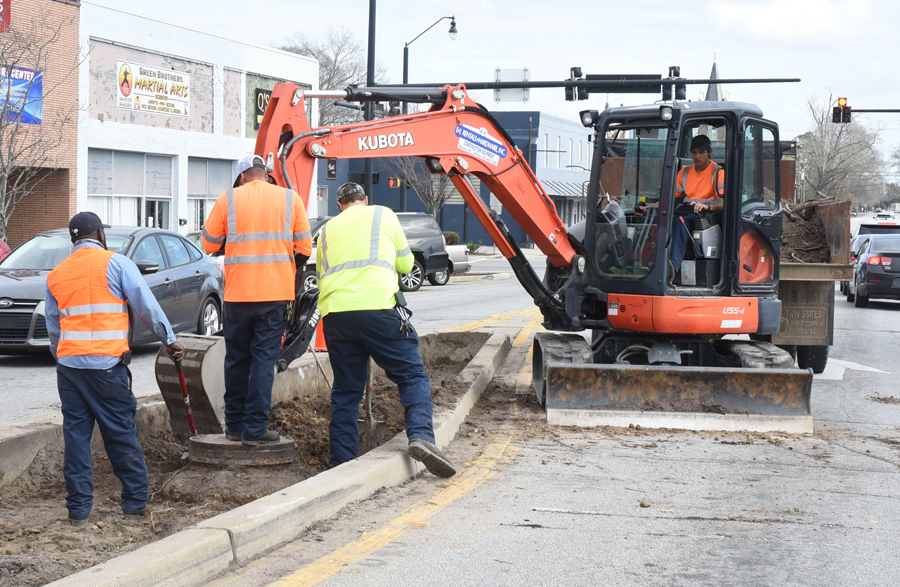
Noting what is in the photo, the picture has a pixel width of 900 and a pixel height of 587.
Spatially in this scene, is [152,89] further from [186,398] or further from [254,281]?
[254,281]

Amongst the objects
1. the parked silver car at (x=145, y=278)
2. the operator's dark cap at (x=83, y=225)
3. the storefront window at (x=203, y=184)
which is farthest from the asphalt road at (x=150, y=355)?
the storefront window at (x=203, y=184)

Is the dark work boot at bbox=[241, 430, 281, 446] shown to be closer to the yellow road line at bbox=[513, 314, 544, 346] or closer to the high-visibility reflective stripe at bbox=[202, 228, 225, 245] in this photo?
the high-visibility reflective stripe at bbox=[202, 228, 225, 245]

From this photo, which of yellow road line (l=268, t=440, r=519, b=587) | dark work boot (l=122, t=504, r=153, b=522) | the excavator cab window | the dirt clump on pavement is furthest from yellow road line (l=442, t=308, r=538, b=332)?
dark work boot (l=122, t=504, r=153, b=522)

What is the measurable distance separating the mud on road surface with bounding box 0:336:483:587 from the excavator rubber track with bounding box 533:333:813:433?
124 cm

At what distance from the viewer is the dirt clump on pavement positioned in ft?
40.2

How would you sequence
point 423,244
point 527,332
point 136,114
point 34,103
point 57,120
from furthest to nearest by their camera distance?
point 136,114 → point 57,120 → point 34,103 → point 423,244 → point 527,332

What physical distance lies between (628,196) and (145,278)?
6.19 metres

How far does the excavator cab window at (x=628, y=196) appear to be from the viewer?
381 inches

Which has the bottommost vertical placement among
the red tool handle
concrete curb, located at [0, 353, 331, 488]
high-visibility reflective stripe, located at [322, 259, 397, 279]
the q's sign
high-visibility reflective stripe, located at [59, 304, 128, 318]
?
concrete curb, located at [0, 353, 331, 488]

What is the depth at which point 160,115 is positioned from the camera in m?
33.2

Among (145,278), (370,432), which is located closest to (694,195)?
(370,432)

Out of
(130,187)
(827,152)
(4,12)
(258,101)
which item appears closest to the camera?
(4,12)

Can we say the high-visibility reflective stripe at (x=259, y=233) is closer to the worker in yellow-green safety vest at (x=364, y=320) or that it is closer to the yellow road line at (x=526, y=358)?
the worker in yellow-green safety vest at (x=364, y=320)

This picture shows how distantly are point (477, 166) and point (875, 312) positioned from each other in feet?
52.9
